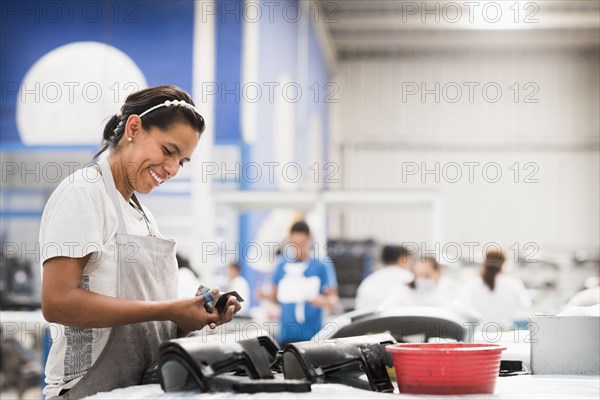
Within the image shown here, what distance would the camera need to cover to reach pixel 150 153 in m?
2.08

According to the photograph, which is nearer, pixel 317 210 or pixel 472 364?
pixel 472 364

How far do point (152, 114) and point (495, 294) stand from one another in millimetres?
5454

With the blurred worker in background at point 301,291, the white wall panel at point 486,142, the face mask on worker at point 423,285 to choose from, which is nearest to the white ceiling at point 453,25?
the white wall panel at point 486,142

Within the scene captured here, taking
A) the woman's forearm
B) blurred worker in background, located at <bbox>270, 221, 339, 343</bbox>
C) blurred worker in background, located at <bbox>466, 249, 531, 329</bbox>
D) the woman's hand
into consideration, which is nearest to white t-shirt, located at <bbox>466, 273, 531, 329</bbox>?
blurred worker in background, located at <bbox>466, 249, 531, 329</bbox>

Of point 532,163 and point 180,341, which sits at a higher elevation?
point 532,163

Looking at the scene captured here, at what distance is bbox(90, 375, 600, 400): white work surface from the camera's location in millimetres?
1583

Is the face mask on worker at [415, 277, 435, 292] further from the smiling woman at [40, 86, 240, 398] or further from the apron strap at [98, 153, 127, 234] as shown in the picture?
Answer: the apron strap at [98, 153, 127, 234]

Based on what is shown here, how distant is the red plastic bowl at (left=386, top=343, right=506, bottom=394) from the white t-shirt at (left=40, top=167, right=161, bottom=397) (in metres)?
0.68

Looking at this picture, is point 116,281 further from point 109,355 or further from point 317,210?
point 317,210

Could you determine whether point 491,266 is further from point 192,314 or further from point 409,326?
point 192,314

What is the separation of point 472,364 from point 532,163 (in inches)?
627

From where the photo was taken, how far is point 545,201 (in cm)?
1728

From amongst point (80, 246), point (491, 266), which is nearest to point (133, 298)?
point (80, 246)

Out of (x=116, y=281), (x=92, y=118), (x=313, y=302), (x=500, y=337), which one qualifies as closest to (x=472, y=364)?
(x=116, y=281)
